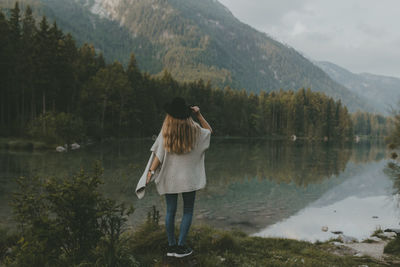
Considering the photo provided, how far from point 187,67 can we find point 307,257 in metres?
189

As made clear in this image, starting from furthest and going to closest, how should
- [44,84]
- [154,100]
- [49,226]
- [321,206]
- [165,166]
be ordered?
[154,100]
[44,84]
[321,206]
[165,166]
[49,226]

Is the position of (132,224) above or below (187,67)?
below

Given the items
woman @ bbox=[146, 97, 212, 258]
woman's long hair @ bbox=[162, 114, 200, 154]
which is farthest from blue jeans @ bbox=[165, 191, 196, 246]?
woman's long hair @ bbox=[162, 114, 200, 154]

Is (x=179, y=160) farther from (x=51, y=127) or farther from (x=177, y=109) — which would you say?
(x=51, y=127)

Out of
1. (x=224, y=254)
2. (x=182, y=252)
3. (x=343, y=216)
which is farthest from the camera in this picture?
(x=343, y=216)

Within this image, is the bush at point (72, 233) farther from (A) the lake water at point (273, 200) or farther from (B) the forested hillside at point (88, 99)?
(B) the forested hillside at point (88, 99)

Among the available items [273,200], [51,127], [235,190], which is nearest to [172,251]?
[273,200]

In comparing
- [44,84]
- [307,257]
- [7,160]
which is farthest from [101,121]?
[307,257]

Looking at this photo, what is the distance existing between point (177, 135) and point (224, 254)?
7.79 ft

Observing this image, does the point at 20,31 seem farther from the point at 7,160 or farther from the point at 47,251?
the point at 47,251

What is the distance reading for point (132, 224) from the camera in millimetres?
9359

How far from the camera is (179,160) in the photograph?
14.9 feet

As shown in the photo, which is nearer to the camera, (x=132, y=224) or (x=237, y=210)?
(x=132, y=224)

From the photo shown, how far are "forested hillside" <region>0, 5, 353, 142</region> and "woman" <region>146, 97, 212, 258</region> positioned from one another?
3254cm
